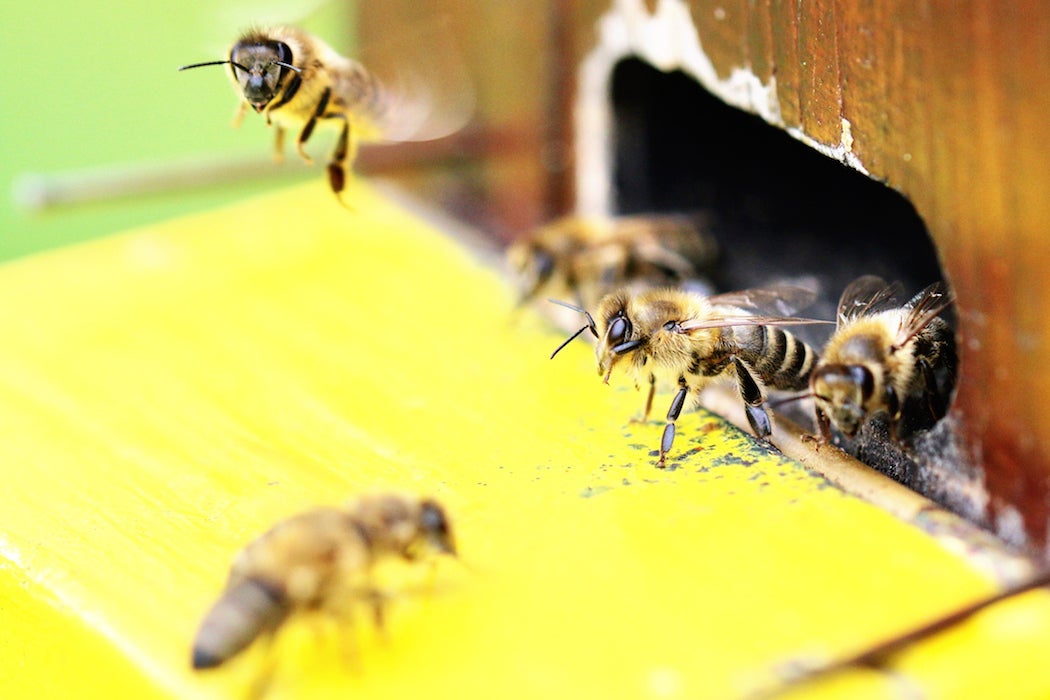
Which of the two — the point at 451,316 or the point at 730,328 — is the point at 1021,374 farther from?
the point at 451,316

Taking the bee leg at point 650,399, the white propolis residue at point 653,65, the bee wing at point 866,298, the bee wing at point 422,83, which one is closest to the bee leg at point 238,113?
the bee wing at point 422,83

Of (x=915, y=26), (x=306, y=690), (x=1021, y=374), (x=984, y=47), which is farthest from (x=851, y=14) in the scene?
(x=306, y=690)

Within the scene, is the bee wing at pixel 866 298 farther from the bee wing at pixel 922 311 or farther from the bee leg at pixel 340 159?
the bee leg at pixel 340 159

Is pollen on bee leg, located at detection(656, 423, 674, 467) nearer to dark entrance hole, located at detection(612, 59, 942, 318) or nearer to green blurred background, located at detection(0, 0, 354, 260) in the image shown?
dark entrance hole, located at detection(612, 59, 942, 318)

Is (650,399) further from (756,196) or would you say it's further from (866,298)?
(756,196)

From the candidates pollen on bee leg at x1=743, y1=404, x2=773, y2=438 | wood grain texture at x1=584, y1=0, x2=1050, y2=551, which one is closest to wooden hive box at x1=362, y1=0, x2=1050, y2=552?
wood grain texture at x1=584, y1=0, x2=1050, y2=551

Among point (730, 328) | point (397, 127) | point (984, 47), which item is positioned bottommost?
point (730, 328)

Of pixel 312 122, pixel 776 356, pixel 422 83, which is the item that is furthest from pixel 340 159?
pixel 776 356
